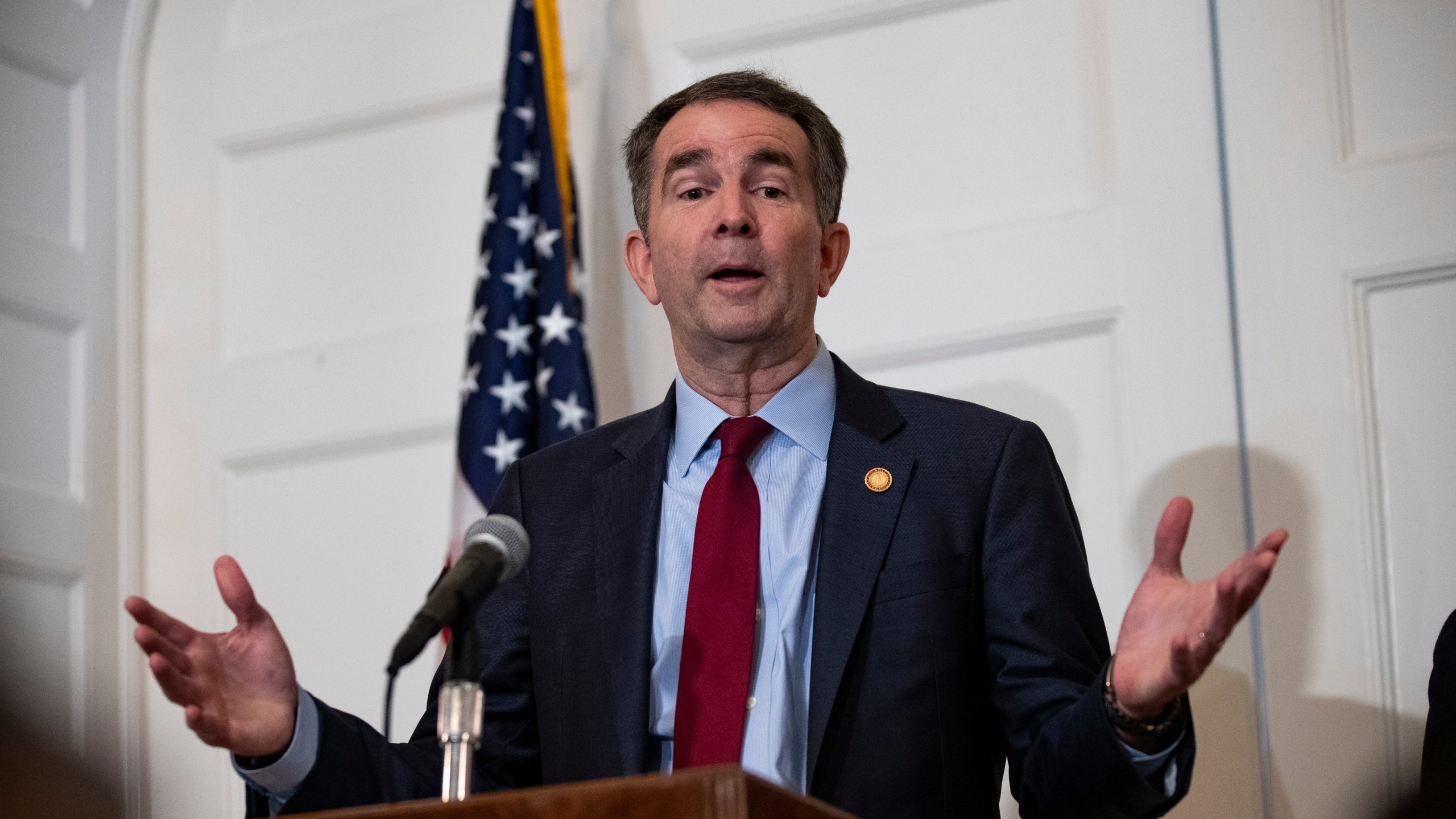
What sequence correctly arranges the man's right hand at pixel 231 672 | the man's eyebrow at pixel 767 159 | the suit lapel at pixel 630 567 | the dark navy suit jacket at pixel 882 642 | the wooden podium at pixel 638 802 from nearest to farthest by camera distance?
1. the wooden podium at pixel 638 802
2. the man's right hand at pixel 231 672
3. the dark navy suit jacket at pixel 882 642
4. the suit lapel at pixel 630 567
5. the man's eyebrow at pixel 767 159

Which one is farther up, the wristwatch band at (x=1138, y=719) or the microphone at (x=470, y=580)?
the microphone at (x=470, y=580)

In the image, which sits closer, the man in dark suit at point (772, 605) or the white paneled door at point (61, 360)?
the man in dark suit at point (772, 605)

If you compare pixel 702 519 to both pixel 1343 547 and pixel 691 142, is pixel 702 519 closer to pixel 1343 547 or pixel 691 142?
pixel 691 142

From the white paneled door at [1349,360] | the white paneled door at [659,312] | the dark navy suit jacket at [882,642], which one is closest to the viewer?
the dark navy suit jacket at [882,642]

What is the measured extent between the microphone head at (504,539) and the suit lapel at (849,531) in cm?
57

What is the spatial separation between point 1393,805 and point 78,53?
364cm

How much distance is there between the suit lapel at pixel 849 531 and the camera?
1.98 metres

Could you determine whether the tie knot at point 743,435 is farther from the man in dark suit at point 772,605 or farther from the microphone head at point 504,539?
the microphone head at point 504,539

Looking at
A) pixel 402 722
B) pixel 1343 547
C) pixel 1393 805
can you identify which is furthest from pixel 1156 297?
pixel 402 722

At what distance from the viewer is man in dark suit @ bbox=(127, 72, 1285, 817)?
1746mm

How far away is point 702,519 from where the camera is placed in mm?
2146

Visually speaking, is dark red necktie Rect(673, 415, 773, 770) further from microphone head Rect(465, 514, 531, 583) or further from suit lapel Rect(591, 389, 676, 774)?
microphone head Rect(465, 514, 531, 583)

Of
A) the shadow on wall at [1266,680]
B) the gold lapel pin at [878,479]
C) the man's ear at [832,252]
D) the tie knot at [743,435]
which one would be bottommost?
the shadow on wall at [1266,680]

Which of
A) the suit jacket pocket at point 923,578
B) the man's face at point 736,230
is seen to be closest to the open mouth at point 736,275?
the man's face at point 736,230
